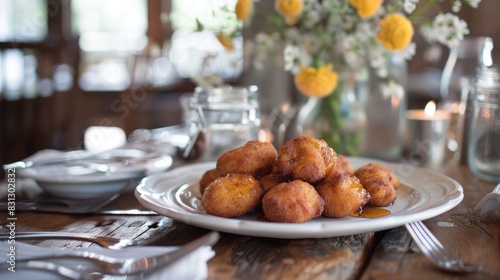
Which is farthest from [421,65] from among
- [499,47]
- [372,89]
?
[372,89]

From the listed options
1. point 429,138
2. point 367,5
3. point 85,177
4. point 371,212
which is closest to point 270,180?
point 371,212

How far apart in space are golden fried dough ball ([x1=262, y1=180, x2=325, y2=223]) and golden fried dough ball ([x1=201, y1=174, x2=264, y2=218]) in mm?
32

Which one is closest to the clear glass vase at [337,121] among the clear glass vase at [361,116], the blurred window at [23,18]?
the clear glass vase at [361,116]

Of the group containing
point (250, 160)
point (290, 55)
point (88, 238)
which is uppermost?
point (290, 55)

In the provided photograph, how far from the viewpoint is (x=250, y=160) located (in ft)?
2.97

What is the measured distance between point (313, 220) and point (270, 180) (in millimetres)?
94

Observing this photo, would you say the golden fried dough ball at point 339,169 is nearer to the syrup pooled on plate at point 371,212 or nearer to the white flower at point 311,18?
the syrup pooled on plate at point 371,212

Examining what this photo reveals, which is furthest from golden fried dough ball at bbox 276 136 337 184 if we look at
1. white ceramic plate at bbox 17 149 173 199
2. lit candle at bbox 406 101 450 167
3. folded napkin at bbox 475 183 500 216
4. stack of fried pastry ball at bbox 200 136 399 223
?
lit candle at bbox 406 101 450 167

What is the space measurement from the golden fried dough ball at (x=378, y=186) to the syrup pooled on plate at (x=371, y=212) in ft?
0.03

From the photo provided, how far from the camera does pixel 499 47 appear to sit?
233 inches

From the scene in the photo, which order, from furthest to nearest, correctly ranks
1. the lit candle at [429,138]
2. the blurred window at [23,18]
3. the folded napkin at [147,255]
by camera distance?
the blurred window at [23,18] → the lit candle at [429,138] → the folded napkin at [147,255]

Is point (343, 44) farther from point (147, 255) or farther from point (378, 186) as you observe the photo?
point (147, 255)

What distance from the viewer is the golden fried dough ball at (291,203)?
2.55ft

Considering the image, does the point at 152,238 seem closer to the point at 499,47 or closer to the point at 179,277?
the point at 179,277
